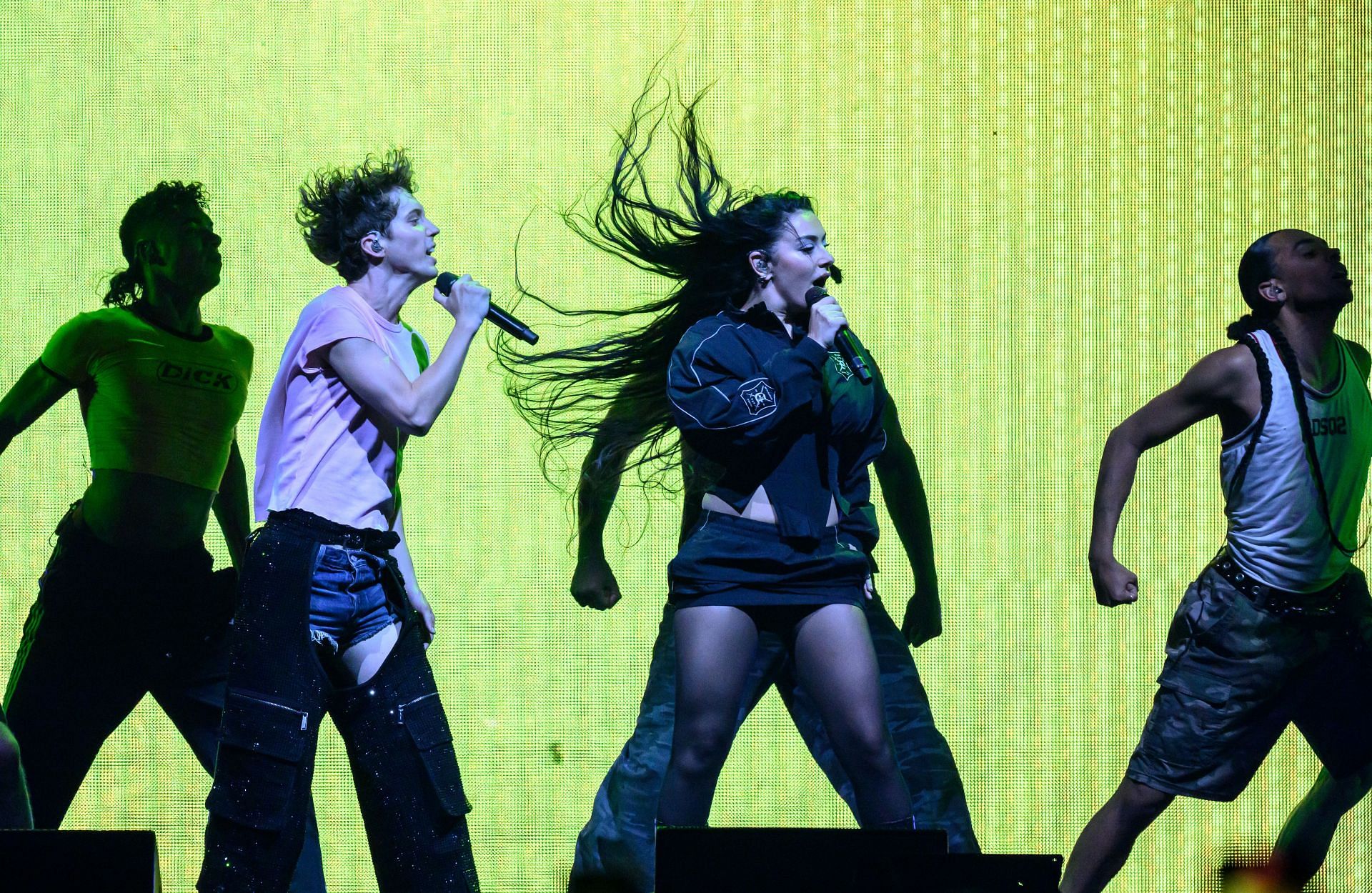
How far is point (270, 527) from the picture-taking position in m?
3.48

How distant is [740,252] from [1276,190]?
174 centimetres

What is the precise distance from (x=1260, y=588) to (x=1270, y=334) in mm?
632

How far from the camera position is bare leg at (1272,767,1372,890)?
4152 millimetres

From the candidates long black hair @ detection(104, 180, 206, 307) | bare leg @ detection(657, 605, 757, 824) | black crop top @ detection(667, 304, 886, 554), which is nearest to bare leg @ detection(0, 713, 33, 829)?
long black hair @ detection(104, 180, 206, 307)

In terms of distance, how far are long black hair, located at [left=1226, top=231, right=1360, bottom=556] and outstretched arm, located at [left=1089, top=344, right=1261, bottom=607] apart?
0.05 metres

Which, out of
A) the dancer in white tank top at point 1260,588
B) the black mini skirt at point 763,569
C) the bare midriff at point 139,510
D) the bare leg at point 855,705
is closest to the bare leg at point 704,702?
the black mini skirt at point 763,569

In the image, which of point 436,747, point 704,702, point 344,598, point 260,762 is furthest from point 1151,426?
point 260,762

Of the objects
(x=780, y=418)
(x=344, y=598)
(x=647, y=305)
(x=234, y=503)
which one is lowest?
(x=344, y=598)

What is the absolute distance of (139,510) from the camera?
163 inches

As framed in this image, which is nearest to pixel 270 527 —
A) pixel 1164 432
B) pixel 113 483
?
pixel 113 483

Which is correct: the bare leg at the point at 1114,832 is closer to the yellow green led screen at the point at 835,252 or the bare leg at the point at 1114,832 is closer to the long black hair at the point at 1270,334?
the yellow green led screen at the point at 835,252

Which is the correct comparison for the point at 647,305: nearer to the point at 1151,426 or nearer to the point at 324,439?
the point at 324,439

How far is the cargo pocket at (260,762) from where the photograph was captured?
3398 millimetres

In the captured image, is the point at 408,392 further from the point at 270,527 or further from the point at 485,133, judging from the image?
the point at 485,133
